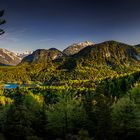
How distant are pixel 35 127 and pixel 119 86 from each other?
4021 inches

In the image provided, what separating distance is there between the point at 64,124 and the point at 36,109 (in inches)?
373

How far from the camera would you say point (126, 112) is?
212ft

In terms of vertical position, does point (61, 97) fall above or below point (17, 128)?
above

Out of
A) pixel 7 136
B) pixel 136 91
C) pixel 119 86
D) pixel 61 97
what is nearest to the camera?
pixel 7 136

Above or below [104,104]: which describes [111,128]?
below

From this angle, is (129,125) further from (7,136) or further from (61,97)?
(7,136)

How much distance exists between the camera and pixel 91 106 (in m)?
69.9

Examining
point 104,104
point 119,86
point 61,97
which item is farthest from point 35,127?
point 119,86

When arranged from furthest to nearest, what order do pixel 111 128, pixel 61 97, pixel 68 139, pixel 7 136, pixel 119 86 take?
A: 1. pixel 119 86
2. pixel 61 97
3. pixel 7 136
4. pixel 111 128
5. pixel 68 139

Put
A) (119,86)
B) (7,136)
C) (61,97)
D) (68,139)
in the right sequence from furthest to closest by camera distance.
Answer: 1. (119,86)
2. (61,97)
3. (7,136)
4. (68,139)

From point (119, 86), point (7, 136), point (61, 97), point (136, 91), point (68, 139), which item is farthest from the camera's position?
point (119, 86)

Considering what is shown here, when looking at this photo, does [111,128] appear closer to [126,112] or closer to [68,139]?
[126,112]

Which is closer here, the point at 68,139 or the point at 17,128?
the point at 68,139

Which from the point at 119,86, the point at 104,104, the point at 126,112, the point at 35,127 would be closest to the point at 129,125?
the point at 126,112
